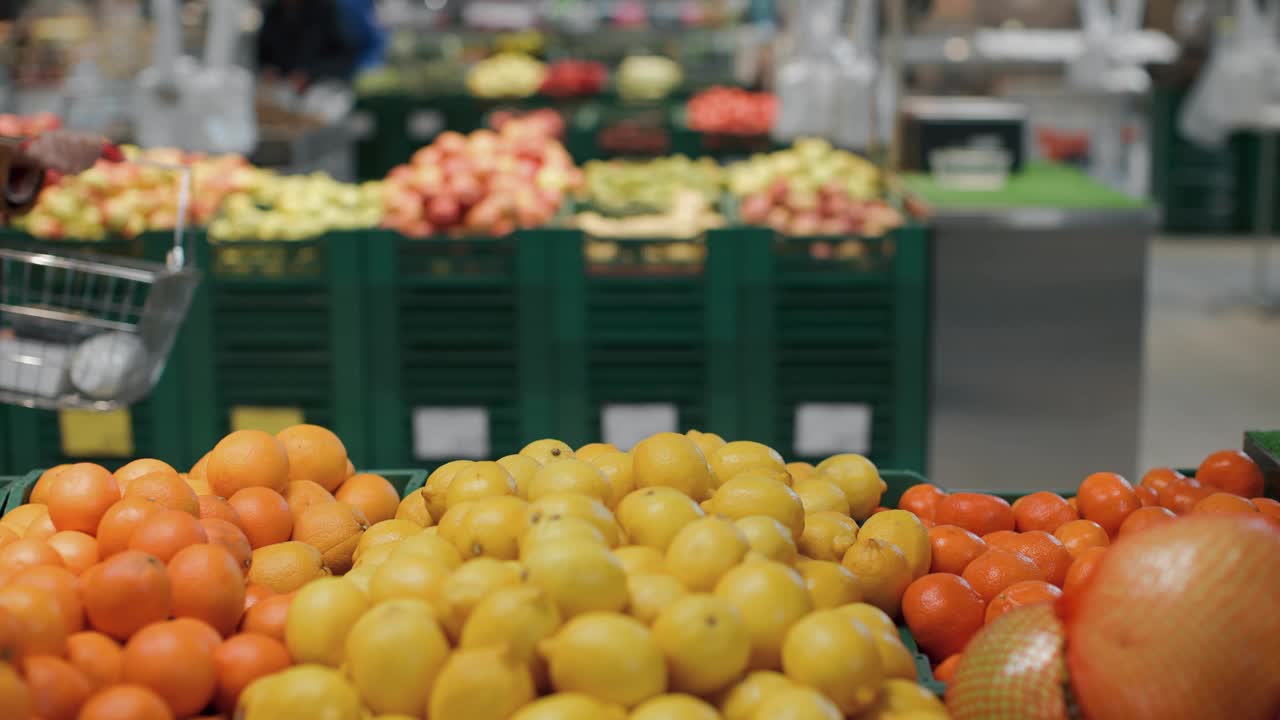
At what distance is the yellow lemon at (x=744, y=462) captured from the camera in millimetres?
2012

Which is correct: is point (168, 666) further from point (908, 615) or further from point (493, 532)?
point (908, 615)

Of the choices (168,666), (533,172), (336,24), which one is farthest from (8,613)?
(336,24)

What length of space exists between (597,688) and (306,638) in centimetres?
36

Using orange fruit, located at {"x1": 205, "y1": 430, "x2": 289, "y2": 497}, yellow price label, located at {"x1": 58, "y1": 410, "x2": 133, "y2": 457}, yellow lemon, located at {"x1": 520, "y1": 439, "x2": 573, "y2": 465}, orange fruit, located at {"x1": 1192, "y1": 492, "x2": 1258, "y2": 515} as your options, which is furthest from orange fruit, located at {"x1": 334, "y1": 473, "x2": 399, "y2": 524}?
yellow price label, located at {"x1": 58, "y1": 410, "x2": 133, "y2": 457}

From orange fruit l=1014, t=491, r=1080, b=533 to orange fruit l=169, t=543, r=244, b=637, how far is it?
3.91 ft

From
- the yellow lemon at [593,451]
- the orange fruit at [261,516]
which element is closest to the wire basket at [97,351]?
the orange fruit at [261,516]

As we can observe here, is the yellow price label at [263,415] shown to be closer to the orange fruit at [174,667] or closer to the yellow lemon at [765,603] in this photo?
the orange fruit at [174,667]

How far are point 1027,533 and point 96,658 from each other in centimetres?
126

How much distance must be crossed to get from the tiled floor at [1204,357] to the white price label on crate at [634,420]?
2346 mm

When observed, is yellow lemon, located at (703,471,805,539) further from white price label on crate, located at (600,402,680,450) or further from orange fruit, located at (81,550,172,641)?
white price label on crate, located at (600,402,680,450)

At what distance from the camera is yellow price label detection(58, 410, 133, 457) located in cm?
393

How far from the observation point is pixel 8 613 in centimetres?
151

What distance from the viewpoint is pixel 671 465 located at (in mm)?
1846

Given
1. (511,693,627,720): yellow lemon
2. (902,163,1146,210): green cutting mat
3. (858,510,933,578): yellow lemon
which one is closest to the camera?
(511,693,627,720): yellow lemon
